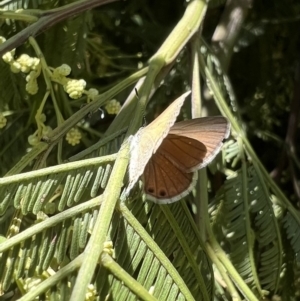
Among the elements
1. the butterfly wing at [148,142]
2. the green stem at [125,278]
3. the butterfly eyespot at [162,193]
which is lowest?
the green stem at [125,278]

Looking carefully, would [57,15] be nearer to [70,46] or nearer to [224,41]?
[70,46]

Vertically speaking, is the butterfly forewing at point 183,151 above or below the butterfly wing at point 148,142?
below

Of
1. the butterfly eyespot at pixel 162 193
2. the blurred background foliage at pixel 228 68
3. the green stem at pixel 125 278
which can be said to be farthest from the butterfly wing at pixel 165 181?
the blurred background foliage at pixel 228 68

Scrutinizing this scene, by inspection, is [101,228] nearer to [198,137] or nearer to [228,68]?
[198,137]

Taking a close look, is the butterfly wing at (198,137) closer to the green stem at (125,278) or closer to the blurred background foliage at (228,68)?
the green stem at (125,278)

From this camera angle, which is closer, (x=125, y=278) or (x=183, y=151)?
(x=125, y=278)

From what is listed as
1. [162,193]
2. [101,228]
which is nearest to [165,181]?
[162,193]

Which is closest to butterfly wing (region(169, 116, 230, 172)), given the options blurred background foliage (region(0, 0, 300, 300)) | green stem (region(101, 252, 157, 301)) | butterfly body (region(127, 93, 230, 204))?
butterfly body (region(127, 93, 230, 204))

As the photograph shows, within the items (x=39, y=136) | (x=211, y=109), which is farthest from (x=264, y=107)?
(x=39, y=136)
